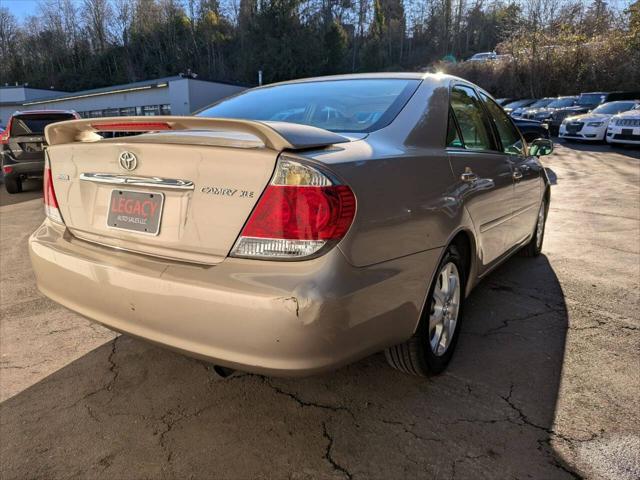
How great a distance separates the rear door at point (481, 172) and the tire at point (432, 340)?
0.30 m

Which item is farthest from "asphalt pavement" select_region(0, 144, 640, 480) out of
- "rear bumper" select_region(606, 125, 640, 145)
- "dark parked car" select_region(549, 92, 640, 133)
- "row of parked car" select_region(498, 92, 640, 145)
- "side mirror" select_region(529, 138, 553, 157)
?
"dark parked car" select_region(549, 92, 640, 133)

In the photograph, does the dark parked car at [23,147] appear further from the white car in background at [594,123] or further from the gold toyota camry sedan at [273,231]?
the white car in background at [594,123]

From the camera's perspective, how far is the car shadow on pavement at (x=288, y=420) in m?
1.94

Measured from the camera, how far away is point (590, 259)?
4641 millimetres

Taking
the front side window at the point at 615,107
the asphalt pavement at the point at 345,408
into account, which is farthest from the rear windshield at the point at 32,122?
the front side window at the point at 615,107

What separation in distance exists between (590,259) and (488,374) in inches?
105

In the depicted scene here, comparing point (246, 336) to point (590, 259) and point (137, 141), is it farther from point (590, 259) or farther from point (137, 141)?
point (590, 259)

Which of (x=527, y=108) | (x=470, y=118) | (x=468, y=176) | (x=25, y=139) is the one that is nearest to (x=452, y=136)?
(x=468, y=176)

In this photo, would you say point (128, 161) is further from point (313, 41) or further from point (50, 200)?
point (313, 41)

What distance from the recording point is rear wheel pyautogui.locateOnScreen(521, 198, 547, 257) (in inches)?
178

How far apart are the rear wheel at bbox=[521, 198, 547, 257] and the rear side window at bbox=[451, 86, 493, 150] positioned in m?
1.54

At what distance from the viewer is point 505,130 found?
12.3 feet

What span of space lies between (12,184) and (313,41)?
4534cm

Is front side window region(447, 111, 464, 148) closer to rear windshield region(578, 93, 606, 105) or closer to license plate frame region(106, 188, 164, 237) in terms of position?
license plate frame region(106, 188, 164, 237)
